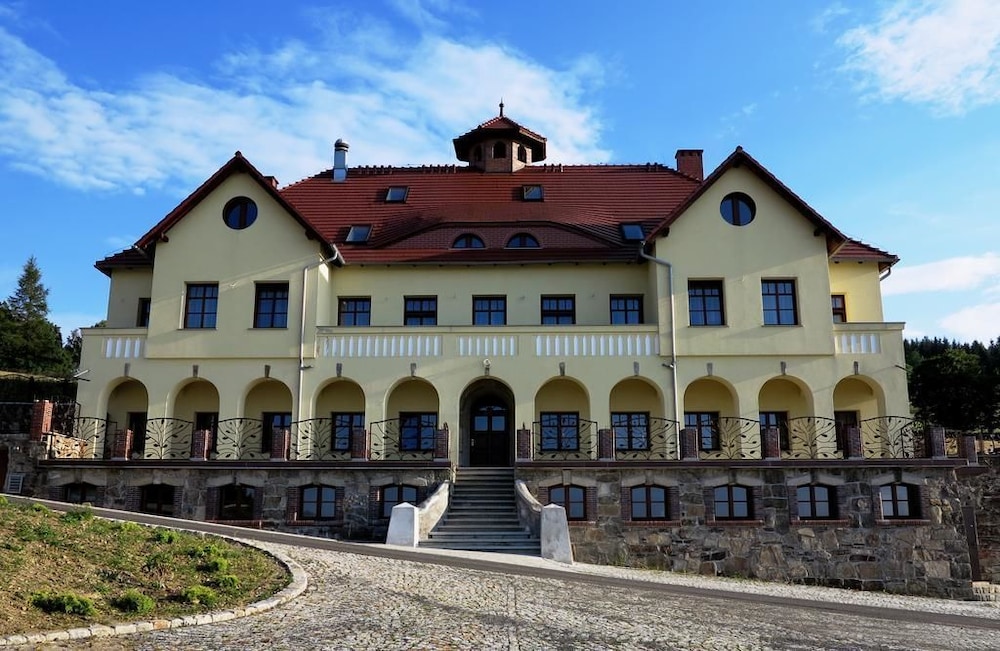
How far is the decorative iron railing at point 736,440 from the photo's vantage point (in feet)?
82.4

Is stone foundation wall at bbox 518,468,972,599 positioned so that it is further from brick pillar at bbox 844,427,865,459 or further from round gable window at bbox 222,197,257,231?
round gable window at bbox 222,197,257,231

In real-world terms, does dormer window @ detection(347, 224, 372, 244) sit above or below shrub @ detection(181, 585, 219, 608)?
above

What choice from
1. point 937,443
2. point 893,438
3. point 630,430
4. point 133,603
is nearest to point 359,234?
point 630,430

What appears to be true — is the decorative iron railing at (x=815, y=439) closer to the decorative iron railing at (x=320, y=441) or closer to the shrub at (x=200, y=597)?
the decorative iron railing at (x=320, y=441)

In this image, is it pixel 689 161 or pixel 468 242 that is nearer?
pixel 468 242

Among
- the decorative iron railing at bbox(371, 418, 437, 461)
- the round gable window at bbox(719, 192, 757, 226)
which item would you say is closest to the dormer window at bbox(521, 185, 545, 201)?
the round gable window at bbox(719, 192, 757, 226)

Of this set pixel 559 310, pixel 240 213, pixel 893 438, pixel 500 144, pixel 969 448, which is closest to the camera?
pixel 969 448

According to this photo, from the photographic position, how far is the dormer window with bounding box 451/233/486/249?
2828 cm

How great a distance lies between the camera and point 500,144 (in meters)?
34.6

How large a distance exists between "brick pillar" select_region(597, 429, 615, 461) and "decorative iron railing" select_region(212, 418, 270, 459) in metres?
9.93

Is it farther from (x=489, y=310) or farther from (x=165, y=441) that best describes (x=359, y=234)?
(x=165, y=441)

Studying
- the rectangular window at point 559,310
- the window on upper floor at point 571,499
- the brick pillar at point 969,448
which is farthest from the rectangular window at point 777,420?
the window on upper floor at point 571,499

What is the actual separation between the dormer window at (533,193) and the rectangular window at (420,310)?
591cm

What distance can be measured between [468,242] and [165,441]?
11019 mm
